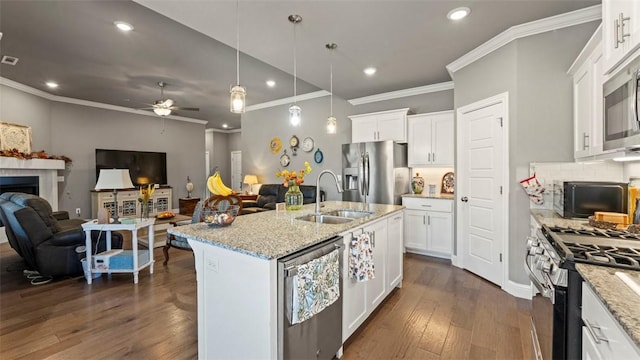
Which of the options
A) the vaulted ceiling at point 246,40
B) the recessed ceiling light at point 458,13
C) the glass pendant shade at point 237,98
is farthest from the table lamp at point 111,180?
the recessed ceiling light at point 458,13

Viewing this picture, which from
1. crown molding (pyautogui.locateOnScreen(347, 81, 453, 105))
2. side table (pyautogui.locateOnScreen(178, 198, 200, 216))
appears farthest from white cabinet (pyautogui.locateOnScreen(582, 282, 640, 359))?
side table (pyautogui.locateOnScreen(178, 198, 200, 216))

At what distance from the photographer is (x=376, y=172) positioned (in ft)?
14.5

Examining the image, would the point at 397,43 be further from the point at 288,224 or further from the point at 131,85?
the point at 131,85

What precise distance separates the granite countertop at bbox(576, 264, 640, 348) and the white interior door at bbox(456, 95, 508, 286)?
2019mm

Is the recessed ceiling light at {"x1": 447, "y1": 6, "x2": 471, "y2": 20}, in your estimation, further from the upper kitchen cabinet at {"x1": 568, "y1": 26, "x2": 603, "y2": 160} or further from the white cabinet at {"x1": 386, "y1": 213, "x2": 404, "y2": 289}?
the white cabinet at {"x1": 386, "y1": 213, "x2": 404, "y2": 289}

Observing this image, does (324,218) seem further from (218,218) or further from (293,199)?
(218,218)

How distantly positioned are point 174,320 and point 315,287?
165 cm

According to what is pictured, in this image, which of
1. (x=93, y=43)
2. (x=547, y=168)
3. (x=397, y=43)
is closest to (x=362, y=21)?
(x=397, y=43)

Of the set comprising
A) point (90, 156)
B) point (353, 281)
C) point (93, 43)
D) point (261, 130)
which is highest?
point (93, 43)

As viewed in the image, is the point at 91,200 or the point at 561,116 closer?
the point at 561,116

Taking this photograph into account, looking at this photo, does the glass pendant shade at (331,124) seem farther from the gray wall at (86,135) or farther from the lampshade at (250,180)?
the gray wall at (86,135)

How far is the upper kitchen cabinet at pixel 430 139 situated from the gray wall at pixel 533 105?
120cm

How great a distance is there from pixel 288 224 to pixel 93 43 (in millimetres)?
3551

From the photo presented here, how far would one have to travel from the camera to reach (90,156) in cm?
643
